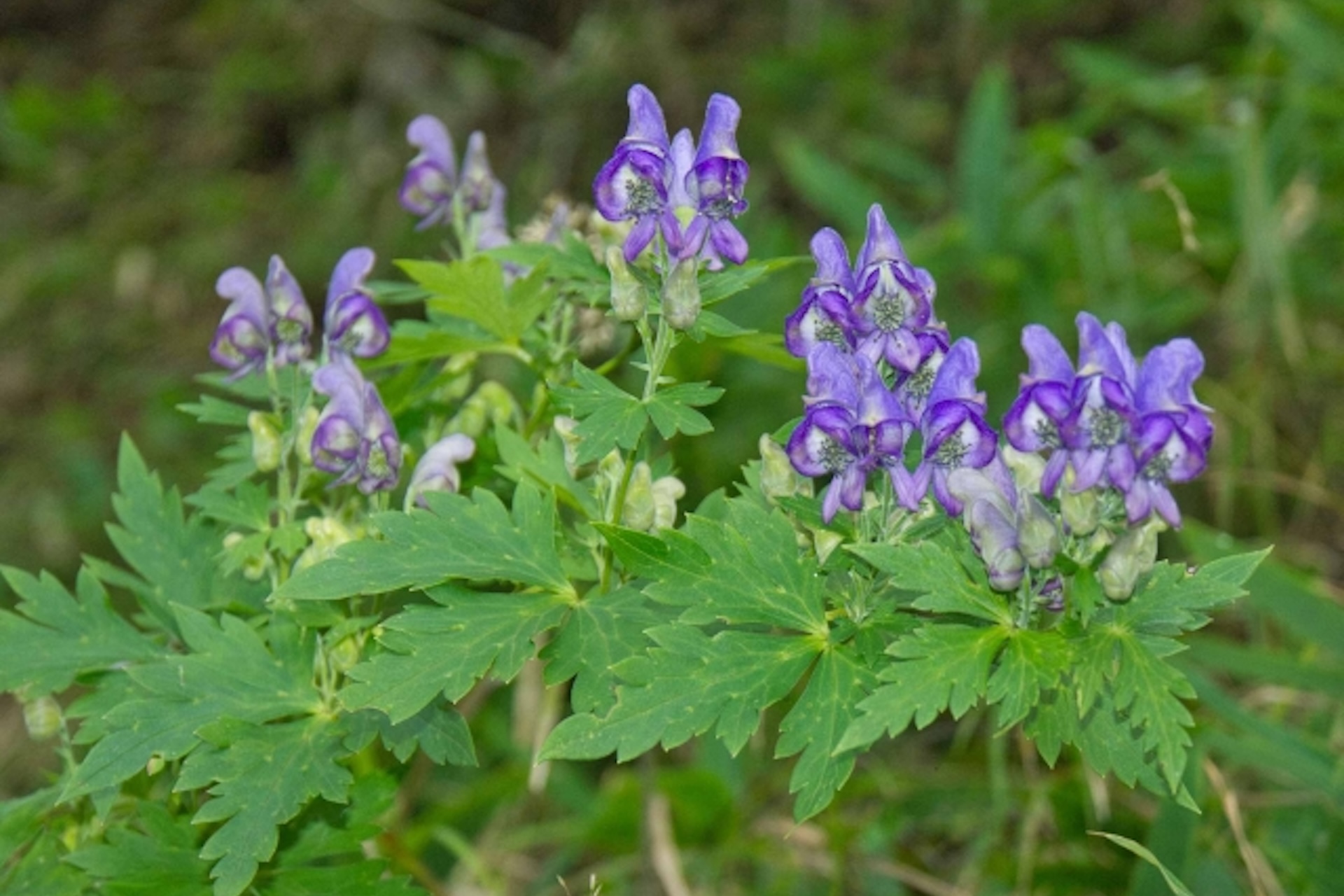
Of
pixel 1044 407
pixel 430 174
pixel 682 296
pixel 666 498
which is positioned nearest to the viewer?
pixel 1044 407

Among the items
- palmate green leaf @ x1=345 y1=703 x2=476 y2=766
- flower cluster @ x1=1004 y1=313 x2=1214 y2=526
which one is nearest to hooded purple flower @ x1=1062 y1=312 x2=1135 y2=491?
flower cluster @ x1=1004 y1=313 x2=1214 y2=526

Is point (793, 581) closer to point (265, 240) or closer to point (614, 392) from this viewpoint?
point (614, 392)

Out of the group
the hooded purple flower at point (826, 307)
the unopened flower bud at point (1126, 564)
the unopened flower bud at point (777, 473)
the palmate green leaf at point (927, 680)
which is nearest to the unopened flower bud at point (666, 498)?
the unopened flower bud at point (777, 473)

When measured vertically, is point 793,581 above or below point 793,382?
above

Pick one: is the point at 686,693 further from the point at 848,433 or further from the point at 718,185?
the point at 718,185

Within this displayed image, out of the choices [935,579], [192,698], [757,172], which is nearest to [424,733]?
[192,698]

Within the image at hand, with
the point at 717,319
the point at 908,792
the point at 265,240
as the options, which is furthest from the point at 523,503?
the point at 265,240

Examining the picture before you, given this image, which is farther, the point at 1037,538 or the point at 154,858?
the point at 154,858
